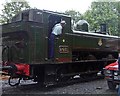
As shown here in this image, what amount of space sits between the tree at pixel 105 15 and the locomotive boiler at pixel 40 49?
19993mm

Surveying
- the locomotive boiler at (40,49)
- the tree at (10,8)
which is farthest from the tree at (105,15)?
the locomotive boiler at (40,49)

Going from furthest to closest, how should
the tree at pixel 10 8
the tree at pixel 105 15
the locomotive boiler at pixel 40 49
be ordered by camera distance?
the tree at pixel 105 15 → the tree at pixel 10 8 → the locomotive boiler at pixel 40 49

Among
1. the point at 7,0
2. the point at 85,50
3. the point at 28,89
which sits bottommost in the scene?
the point at 28,89

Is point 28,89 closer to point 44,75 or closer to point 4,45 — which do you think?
point 44,75

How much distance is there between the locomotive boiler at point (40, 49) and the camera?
9742mm

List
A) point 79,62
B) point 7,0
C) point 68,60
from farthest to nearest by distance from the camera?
point 7,0, point 79,62, point 68,60

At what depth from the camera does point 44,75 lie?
1041 centimetres

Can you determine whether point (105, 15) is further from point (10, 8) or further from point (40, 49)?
point (40, 49)

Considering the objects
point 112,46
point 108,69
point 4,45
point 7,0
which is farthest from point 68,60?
point 7,0

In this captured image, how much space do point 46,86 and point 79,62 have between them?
1996mm

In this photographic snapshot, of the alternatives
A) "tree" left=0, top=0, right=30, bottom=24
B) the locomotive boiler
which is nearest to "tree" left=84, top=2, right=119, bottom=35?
"tree" left=0, top=0, right=30, bottom=24

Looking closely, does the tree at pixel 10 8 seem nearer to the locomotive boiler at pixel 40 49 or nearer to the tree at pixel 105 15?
the tree at pixel 105 15

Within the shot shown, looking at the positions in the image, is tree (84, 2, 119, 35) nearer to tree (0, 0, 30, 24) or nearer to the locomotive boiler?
tree (0, 0, 30, 24)

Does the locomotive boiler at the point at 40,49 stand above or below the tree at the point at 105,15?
below
